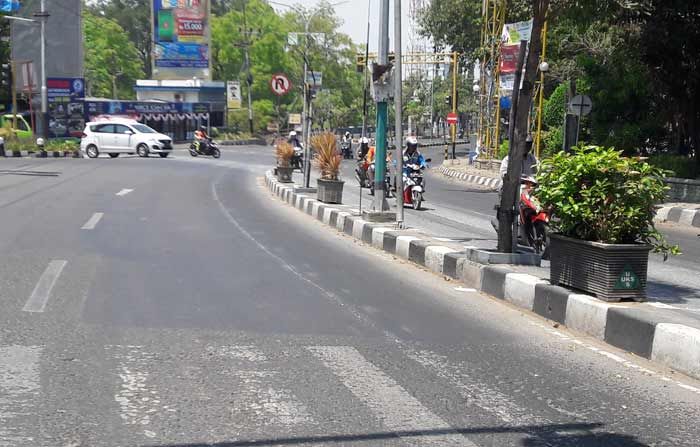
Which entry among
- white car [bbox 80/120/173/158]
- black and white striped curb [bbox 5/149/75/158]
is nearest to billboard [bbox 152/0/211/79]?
white car [bbox 80/120/173/158]

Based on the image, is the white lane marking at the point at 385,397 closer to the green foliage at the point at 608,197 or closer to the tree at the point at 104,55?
the green foliage at the point at 608,197

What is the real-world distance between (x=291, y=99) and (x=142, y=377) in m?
90.3

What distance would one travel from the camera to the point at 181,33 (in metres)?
72.3

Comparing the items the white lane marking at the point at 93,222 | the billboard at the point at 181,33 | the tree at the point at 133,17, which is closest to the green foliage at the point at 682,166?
the white lane marking at the point at 93,222

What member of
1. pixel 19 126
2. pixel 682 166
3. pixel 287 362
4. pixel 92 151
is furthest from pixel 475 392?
pixel 19 126

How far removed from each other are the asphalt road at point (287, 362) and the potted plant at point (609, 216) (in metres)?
0.58

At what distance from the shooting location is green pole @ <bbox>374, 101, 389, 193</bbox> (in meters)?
14.4

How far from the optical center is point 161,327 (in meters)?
6.50

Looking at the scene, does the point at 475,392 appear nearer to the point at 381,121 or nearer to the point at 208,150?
the point at 381,121

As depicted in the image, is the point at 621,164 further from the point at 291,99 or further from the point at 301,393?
the point at 291,99

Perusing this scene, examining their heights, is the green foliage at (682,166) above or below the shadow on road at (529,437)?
above

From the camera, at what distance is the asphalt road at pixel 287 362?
431 cm

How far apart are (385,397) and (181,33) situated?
7078 cm

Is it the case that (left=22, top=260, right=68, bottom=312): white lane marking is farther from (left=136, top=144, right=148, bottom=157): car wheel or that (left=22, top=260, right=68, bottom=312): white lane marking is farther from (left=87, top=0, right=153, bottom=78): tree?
(left=87, top=0, right=153, bottom=78): tree
